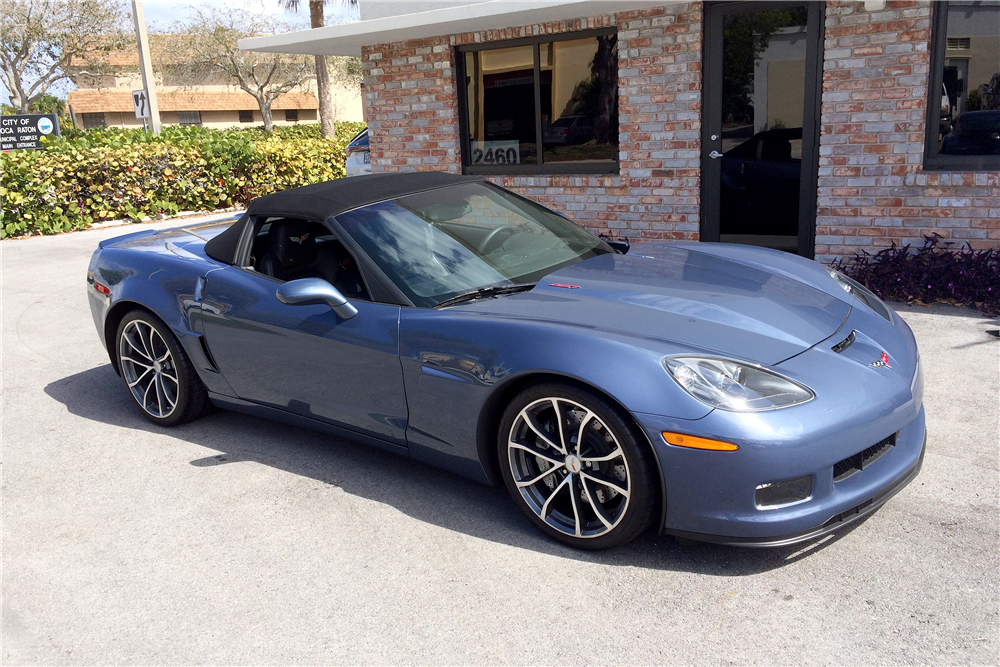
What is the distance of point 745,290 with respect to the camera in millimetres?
3598

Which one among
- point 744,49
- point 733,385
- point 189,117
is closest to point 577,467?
point 733,385

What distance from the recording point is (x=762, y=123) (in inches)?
305

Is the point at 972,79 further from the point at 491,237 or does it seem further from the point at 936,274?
the point at 491,237

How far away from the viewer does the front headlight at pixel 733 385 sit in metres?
2.78

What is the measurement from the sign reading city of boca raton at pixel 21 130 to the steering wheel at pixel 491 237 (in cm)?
1388

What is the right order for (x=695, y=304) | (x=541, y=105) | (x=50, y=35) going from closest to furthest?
(x=695, y=304) < (x=541, y=105) < (x=50, y=35)

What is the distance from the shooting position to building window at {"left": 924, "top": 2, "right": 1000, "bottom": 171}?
661 cm

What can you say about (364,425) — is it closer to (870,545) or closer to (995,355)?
(870,545)

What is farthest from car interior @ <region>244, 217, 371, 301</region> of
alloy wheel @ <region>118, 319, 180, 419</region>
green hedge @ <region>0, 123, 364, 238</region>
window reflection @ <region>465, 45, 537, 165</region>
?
green hedge @ <region>0, 123, 364, 238</region>

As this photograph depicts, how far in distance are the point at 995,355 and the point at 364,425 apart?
393cm

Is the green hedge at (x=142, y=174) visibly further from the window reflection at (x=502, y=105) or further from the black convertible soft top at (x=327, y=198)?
the black convertible soft top at (x=327, y=198)

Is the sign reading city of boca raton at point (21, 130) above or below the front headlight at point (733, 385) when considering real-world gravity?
above

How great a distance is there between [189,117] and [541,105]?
5762 cm

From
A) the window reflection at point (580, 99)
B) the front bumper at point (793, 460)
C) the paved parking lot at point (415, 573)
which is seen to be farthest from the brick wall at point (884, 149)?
the front bumper at point (793, 460)
